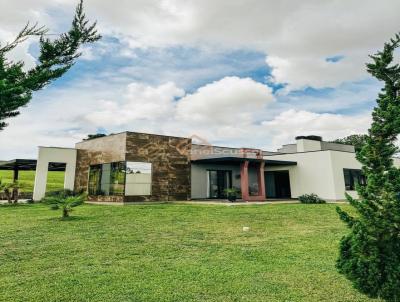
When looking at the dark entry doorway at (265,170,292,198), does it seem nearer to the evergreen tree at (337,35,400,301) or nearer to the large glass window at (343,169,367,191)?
the large glass window at (343,169,367,191)

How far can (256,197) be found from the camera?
20.9 meters

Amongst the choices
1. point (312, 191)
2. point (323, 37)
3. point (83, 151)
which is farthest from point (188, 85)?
point (312, 191)

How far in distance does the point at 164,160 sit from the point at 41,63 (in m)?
18.4

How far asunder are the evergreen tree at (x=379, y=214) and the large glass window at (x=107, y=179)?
1684 centimetres

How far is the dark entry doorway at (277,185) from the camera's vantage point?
26297 millimetres

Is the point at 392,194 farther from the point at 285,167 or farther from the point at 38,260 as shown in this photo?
the point at 285,167

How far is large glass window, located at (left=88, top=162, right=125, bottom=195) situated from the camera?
62.2ft

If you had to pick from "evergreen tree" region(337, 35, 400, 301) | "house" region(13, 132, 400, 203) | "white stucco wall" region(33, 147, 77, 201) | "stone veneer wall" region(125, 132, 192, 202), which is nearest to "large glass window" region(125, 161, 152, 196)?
"house" region(13, 132, 400, 203)

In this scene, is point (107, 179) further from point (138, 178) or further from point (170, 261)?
point (170, 261)

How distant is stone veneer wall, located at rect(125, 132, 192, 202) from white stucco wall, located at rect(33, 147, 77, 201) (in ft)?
25.9

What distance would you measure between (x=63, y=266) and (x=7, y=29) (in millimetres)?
5009

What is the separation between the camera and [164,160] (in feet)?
68.1

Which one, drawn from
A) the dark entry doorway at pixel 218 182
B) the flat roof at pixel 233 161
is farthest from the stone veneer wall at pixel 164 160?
the dark entry doorway at pixel 218 182

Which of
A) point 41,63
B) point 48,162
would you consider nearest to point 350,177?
point 41,63
